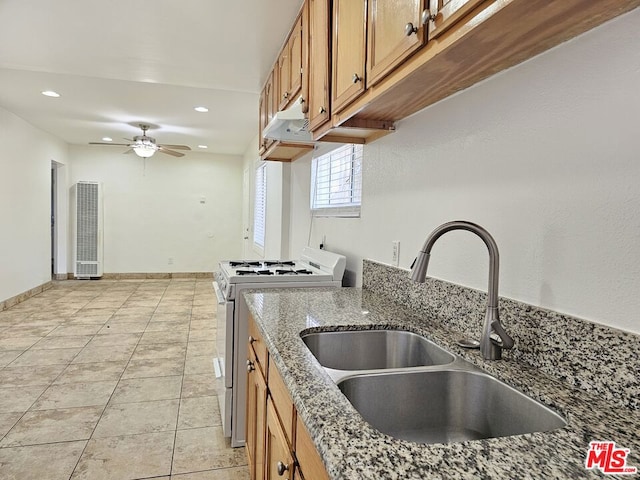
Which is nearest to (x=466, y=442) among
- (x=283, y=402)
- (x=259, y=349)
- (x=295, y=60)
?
(x=283, y=402)

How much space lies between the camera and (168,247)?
761 cm

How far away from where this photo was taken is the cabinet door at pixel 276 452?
3.42ft

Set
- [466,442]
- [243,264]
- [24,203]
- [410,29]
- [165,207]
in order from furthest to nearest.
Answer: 1. [165,207]
2. [24,203]
3. [243,264]
4. [410,29]
5. [466,442]

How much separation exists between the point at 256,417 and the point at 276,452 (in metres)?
0.44

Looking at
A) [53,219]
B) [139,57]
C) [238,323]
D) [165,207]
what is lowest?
[238,323]

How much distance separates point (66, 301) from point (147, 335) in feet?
7.37

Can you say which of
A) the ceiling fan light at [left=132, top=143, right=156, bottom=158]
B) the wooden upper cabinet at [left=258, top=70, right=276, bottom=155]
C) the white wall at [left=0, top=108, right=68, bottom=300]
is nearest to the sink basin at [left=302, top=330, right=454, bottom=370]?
the wooden upper cabinet at [left=258, top=70, right=276, bottom=155]

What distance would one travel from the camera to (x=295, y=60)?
234 cm

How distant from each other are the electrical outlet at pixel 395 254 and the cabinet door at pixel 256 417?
0.77 meters

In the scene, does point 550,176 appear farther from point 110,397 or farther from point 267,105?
point 110,397

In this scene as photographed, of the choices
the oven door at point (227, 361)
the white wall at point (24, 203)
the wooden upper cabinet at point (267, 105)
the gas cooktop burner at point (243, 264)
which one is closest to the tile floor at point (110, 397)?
the oven door at point (227, 361)

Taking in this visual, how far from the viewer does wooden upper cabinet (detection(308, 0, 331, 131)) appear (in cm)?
175

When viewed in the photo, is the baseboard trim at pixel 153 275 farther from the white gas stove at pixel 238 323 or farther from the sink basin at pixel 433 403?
the sink basin at pixel 433 403

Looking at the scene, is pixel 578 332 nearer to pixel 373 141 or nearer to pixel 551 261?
pixel 551 261
